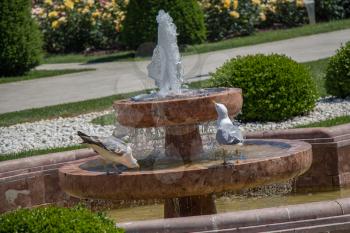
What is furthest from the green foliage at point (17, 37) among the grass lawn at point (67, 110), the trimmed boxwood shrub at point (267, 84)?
the trimmed boxwood shrub at point (267, 84)

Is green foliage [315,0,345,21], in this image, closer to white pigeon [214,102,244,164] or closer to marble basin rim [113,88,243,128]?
marble basin rim [113,88,243,128]

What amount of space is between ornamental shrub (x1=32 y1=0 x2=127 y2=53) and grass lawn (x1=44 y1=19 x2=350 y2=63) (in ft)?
2.09

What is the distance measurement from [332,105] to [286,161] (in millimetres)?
5480

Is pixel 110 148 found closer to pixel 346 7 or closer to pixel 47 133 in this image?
pixel 47 133

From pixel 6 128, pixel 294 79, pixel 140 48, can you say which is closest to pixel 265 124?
pixel 294 79

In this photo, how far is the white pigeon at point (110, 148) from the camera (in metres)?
7.04

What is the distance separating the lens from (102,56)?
73.8 ft

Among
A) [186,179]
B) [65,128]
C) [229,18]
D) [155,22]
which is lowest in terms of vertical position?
[65,128]

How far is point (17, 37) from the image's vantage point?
19547 mm

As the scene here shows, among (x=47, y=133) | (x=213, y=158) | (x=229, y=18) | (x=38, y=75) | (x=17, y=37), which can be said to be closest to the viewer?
(x=213, y=158)

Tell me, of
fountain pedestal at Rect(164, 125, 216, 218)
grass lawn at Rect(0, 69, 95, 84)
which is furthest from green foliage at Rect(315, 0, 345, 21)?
fountain pedestal at Rect(164, 125, 216, 218)

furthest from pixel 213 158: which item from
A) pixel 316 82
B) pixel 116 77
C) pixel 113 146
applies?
pixel 116 77

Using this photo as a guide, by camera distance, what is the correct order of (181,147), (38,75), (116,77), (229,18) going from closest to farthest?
(181,147), (116,77), (38,75), (229,18)

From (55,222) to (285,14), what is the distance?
19050 millimetres
